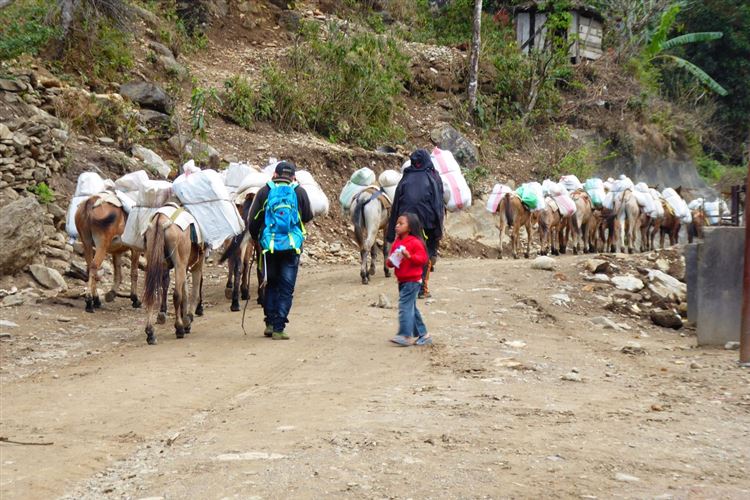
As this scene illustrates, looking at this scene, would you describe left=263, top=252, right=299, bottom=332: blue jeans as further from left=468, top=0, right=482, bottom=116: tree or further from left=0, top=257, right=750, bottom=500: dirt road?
left=468, top=0, right=482, bottom=116: tree

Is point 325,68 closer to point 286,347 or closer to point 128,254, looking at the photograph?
point 128,254

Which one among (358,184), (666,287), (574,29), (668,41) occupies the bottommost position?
(666,287)

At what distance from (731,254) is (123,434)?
25.9 ft

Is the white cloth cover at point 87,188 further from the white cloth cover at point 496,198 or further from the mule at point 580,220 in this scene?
the mule at point 580,220

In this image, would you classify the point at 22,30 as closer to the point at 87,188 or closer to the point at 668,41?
→ the point at 87,188

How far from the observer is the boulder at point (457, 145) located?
31.6 metres

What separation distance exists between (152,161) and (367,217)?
7020 mm

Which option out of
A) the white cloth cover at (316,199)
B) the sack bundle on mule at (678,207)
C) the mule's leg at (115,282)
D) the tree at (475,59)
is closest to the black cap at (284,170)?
the white cloth cover at (316,199)

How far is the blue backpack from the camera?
439 inches

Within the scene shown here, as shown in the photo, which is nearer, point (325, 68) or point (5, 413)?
point (5, 413)

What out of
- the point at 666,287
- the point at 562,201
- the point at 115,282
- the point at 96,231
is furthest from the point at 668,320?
the point at 562,201

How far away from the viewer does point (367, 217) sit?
52.1ft

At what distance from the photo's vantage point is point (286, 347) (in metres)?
10.8

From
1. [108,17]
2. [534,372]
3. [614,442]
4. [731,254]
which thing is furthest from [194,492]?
[108,17]
